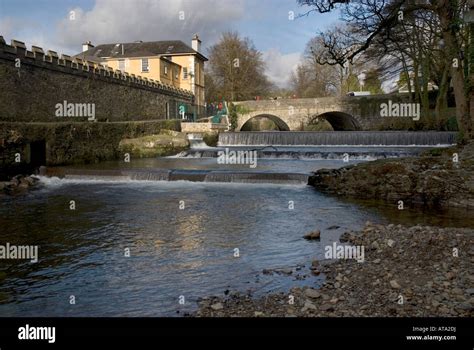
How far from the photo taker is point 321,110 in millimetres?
45375

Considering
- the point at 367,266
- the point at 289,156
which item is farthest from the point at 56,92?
the point at 367,266

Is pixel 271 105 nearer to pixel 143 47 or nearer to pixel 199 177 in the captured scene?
pixel 143 47

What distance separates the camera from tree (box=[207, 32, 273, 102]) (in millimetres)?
60469

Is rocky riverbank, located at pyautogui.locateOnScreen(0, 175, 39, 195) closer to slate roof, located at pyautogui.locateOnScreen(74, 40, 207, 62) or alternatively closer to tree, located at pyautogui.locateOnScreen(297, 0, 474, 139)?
tree, located at pyautogui.locateOnScreen(297, 0, 474, 139)

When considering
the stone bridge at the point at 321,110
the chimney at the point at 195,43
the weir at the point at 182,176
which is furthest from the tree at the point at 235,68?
the weir at the point at 182,176

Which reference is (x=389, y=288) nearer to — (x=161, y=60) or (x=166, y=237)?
(x=166, y=237)

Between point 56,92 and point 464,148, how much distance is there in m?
23.4

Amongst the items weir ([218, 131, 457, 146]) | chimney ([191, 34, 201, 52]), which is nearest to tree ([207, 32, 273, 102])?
chimney ([191, 34, 201, 52])

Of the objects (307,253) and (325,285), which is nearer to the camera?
(325,285)

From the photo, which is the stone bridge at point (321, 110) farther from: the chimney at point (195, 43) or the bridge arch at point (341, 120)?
the chimney at point (195, 43)

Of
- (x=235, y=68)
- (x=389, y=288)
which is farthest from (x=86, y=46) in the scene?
(x=389, y=288)

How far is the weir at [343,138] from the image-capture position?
28031 mm
